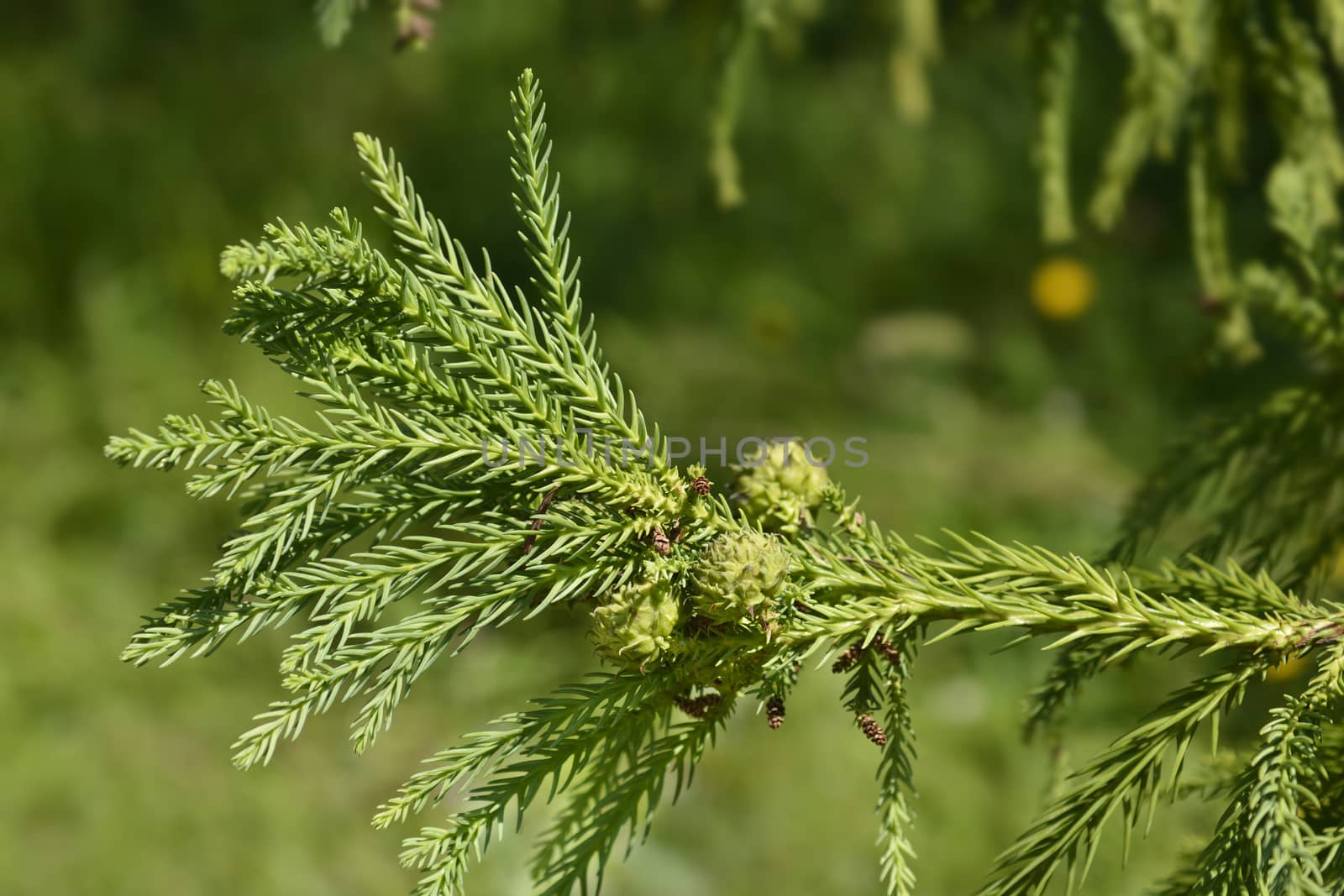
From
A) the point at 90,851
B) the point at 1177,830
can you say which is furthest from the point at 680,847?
the point at 90,851

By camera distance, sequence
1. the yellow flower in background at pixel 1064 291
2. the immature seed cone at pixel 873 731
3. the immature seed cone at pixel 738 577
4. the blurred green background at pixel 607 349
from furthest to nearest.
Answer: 1. the yellow flower in background at pixel 1064 291
2. the blurred green background at pixel 607 349
3. the immature seed cone at pixel 873 731
4. the immature seed cone at pixel 738 577

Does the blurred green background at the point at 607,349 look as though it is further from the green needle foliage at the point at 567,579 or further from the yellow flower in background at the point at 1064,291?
the green needle foliage at the point at 567,579

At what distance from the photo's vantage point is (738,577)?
2.26 ft

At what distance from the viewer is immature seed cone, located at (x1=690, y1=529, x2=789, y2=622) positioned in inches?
27.2

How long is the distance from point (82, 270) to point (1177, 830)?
3431mm

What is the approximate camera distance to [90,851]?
237 cm

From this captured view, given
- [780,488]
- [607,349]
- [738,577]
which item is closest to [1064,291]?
[607,349]

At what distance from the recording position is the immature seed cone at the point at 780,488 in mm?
814

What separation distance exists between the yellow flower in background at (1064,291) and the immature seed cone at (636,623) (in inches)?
124

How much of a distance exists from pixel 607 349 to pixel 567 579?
2702mm

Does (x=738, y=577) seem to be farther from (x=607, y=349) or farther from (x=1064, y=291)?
(x=1064, y=291)

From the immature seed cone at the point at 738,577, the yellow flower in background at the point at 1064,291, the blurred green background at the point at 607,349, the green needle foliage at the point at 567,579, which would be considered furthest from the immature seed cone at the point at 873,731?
the yellow flower in background at the point at 1064,291

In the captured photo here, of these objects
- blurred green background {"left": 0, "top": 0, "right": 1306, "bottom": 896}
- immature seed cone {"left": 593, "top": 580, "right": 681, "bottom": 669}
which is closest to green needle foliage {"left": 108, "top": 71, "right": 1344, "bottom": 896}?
immature seed cone {"left": 593, "top": 580, "right": 681, "bottom": 669}

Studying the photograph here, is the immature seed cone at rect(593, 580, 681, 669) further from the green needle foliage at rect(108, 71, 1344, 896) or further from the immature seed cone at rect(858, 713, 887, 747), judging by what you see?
the immature seed cone at rect(858, 713, 887, 747)
